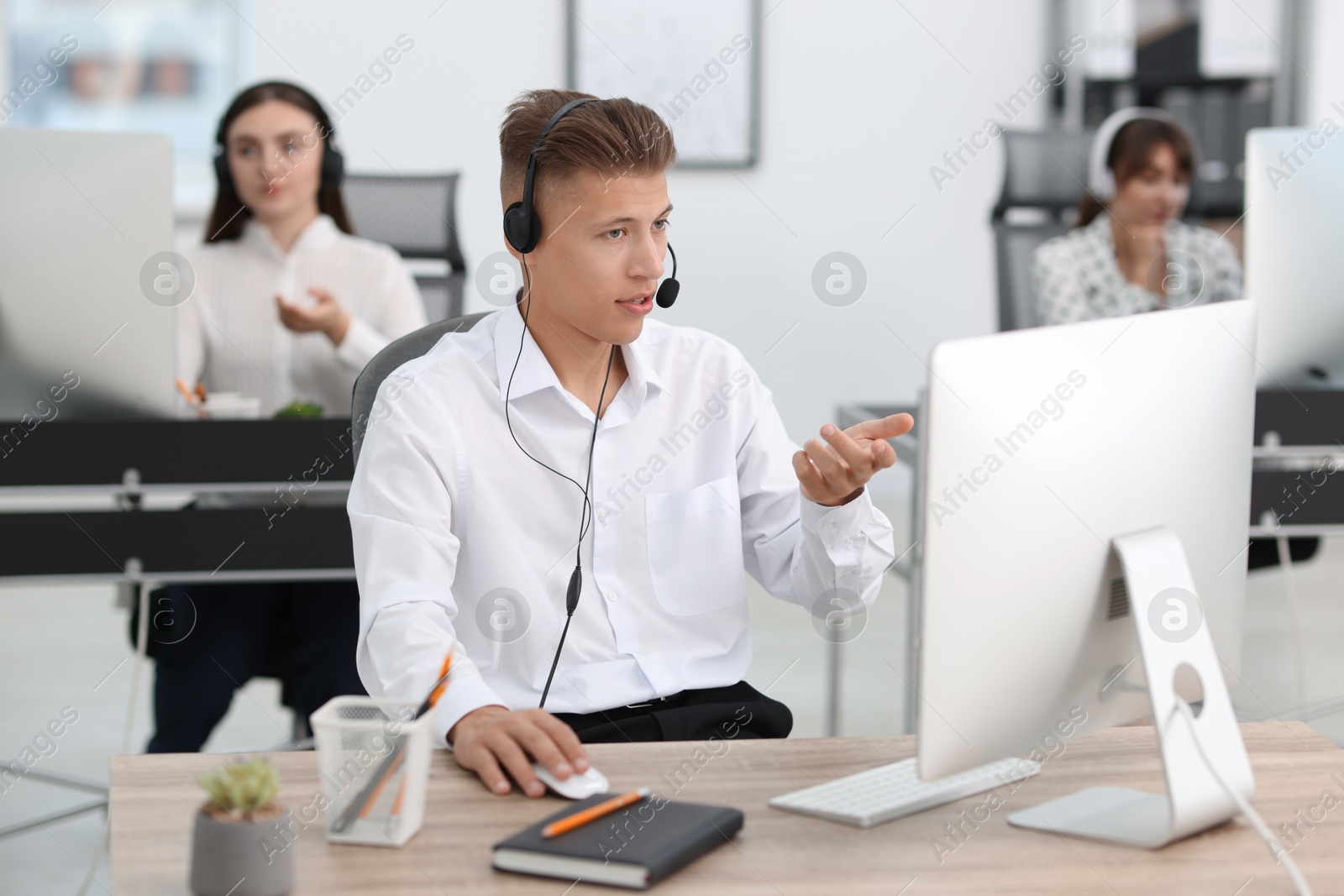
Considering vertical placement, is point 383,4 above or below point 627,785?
above

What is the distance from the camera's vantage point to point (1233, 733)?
94cm

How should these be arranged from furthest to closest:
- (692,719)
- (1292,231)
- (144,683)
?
(144,683), (1292,231), (692,719)

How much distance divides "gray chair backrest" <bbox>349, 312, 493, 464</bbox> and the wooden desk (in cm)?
45

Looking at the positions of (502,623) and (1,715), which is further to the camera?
(1,715)

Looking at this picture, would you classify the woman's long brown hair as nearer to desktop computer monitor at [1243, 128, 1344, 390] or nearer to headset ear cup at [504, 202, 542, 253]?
headset ear cup at [504, 202, 542, 253]

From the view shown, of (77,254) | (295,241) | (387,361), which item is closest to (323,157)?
(295,241)

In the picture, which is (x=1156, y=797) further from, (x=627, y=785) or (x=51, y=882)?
(x=51, y=882)

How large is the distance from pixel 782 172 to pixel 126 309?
10.8 ft

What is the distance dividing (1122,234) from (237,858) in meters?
2.78

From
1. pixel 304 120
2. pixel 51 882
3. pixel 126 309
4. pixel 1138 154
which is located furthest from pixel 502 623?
pixel 1138 154

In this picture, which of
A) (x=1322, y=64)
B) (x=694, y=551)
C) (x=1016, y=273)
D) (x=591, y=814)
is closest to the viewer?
(x=591, y=814)

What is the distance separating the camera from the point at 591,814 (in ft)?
2.85

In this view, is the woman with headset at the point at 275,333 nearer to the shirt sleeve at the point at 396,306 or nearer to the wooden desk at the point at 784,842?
the shirt sleeve at the point at 396,306

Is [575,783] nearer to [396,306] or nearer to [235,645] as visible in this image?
[235,645]
